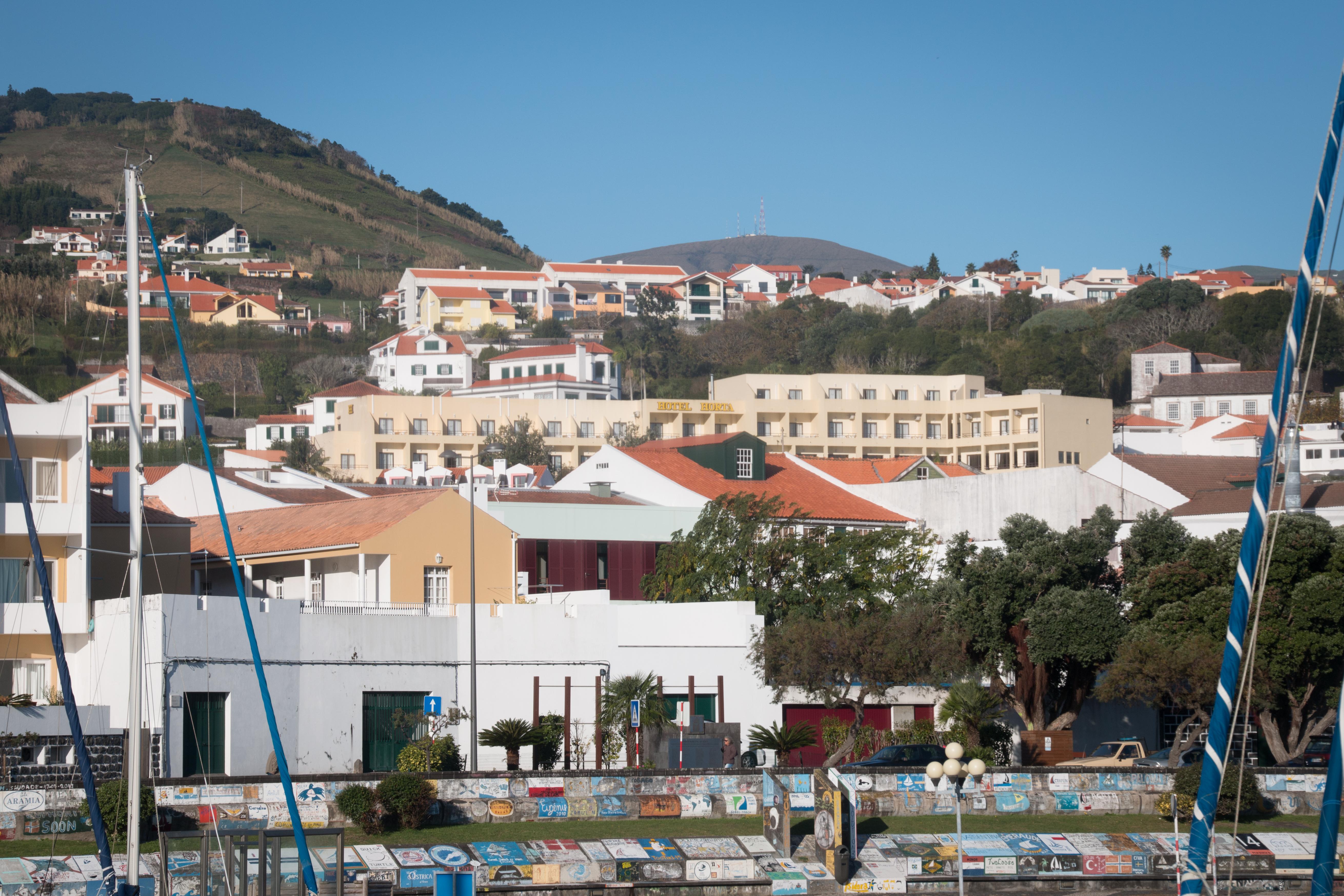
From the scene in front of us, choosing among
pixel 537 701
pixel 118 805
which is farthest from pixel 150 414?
pixel 118 805

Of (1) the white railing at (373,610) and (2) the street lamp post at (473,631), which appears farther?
(1) the white railing at (373,610)

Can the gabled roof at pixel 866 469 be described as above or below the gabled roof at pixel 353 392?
below

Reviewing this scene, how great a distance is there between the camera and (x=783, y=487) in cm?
6362

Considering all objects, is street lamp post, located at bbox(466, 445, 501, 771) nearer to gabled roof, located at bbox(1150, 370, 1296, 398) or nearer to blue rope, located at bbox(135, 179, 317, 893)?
blue rope, located at bbox(135, 179, 317, 893)

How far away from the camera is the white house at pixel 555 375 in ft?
443

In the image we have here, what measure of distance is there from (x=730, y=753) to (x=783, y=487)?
27.4 metres

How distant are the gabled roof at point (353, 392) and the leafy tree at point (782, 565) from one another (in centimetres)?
8169

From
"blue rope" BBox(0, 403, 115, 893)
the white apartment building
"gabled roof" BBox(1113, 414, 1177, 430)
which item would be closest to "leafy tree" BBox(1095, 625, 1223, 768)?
"blue rope" BBox(0, 403, 115, 893)

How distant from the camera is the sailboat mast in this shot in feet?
75.3

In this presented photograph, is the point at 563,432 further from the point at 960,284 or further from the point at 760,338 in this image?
the point at 960,284

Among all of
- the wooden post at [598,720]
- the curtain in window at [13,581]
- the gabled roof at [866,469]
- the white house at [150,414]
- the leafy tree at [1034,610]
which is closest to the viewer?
the curtain in window at [13,581]

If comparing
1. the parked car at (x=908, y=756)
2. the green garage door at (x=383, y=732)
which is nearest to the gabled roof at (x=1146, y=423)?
the parked car at (x=908, y=756)

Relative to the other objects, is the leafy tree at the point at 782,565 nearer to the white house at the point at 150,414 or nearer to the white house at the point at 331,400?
the white house at the point at 150,414

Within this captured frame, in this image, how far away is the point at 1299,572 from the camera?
38.4 meters
